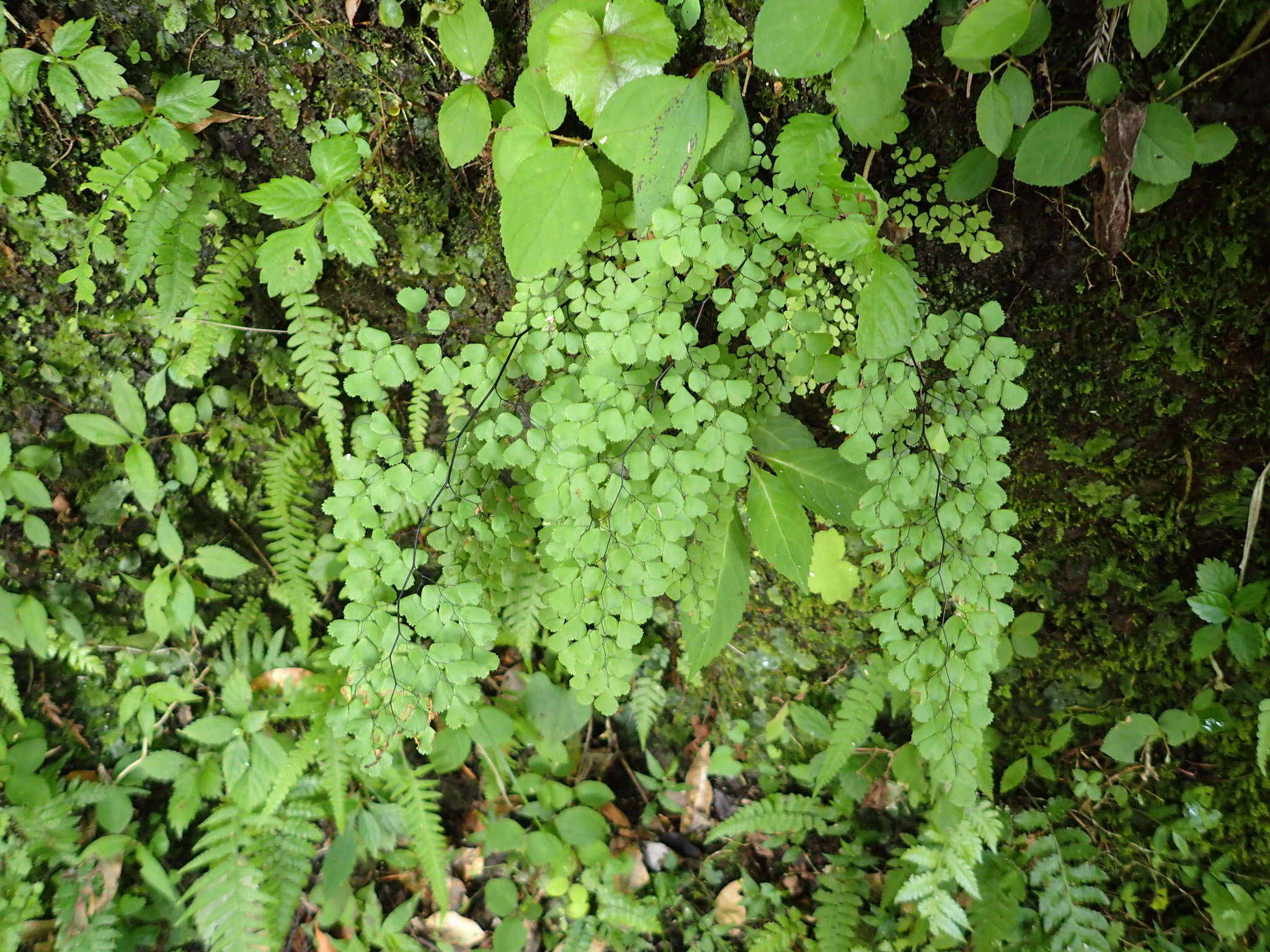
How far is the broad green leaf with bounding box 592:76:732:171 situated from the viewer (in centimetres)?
128

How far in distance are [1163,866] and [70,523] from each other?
3.52m

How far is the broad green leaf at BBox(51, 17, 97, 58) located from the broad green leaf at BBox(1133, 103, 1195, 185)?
2252 mm

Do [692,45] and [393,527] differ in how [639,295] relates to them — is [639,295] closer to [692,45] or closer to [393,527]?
[692,45]

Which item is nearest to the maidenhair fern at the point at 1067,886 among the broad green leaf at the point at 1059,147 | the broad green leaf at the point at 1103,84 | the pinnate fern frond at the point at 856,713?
the pinnate fern frond at the point at 856,713

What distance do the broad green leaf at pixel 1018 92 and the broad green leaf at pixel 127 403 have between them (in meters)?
2.41

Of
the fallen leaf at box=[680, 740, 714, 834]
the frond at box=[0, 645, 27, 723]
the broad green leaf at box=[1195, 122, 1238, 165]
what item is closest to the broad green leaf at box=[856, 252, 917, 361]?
the broad green leaf at box=[1195, 122, 1238, 165]

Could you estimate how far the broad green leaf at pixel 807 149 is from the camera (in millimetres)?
1328

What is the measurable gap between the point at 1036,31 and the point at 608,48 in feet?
2.53

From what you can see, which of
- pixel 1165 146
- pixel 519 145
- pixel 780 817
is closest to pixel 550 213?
pixel 519 145

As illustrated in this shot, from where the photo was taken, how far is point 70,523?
84.7 inches

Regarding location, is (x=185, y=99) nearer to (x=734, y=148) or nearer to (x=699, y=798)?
(x=734, y=148)

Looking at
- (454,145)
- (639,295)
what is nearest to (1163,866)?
(639,295)

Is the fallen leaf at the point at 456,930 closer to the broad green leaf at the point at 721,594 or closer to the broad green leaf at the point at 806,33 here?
the broad green leaf at the point at 721,594

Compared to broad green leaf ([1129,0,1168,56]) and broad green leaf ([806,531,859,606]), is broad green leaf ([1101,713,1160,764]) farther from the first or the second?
broad green leaf ([1129,0,1168,56])
